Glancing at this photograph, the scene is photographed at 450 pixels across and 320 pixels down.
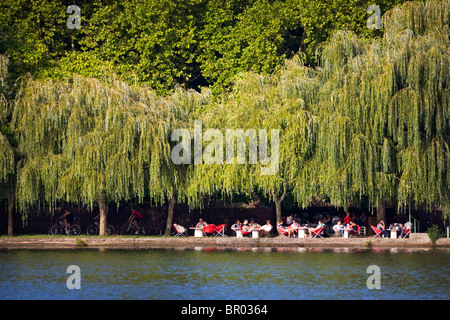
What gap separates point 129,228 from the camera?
43.6 metres

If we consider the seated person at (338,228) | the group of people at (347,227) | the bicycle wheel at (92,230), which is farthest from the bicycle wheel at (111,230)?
the seated person at (338,228)

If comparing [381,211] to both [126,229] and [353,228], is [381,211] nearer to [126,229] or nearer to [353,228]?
[353,228]

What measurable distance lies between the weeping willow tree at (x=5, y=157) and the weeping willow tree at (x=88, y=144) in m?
0.54

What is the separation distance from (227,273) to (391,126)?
38.7ft

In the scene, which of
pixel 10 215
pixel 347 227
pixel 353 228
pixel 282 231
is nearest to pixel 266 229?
pixel 282 231

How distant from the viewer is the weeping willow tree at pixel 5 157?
38.1 metres

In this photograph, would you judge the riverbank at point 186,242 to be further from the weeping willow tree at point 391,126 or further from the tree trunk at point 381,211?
the weeping willow tree at point 391,126

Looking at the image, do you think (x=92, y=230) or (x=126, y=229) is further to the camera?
(x=126, y=229)

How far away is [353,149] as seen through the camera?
36156 mm

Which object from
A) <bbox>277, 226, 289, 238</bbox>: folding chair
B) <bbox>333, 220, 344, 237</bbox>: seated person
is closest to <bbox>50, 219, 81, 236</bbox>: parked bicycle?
<bbox>277, 226, 289, 238</bbox>: folding chair

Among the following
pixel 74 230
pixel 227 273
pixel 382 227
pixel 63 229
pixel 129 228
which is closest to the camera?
pixel 227 273

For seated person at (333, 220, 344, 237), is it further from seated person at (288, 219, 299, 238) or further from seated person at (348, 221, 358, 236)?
seated person at (288, 219, 299, 238)

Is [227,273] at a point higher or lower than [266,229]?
lower
